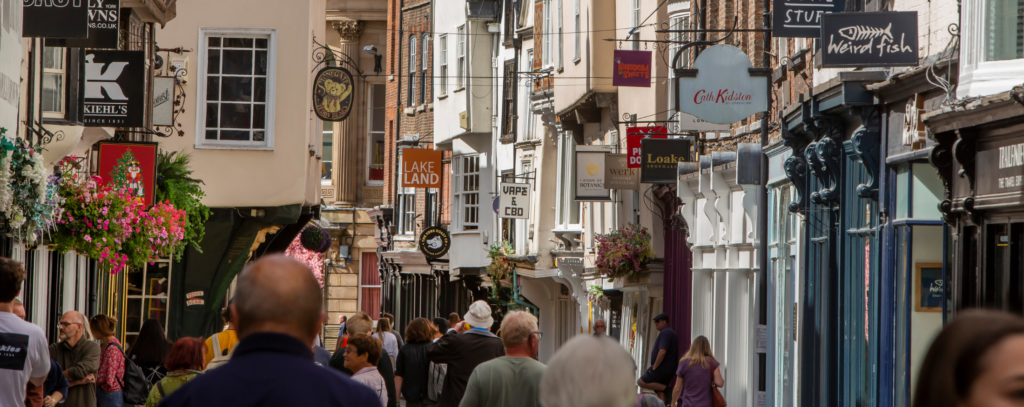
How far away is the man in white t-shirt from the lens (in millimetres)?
6840

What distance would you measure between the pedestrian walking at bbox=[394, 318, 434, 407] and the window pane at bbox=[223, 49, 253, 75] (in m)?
10.3

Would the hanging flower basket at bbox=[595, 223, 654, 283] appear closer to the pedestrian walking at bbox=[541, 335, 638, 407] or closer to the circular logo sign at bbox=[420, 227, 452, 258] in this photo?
the circular logo sign at bbox=[420, 227, 452, 258]

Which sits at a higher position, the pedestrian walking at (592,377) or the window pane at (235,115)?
the window pane at (235,115)

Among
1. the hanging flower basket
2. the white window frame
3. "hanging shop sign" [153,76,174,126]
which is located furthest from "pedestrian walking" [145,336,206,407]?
the hanging flower basket

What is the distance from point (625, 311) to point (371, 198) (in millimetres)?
25479

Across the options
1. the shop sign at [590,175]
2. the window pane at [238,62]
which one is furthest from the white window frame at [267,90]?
the shop sign at [590,175]

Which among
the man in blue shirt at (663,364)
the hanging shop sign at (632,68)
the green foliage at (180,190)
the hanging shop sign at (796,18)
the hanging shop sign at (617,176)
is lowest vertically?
the man in blue shirt at (663,364)

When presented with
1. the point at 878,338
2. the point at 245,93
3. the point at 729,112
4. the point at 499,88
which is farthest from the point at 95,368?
the point at 499,88

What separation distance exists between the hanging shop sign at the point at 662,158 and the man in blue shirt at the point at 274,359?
1631 centimetres

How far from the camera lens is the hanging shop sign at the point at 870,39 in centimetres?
1046

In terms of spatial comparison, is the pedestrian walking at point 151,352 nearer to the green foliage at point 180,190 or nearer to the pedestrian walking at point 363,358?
the pedestrian walking at point 363,358

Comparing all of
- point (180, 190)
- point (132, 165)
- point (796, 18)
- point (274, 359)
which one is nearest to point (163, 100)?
point (180, 190)

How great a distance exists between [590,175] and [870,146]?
37.2 ft

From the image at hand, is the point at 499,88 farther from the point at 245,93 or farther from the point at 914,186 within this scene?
the point at 914,186
